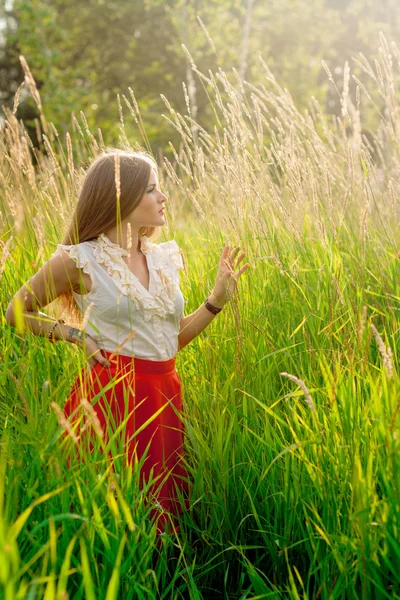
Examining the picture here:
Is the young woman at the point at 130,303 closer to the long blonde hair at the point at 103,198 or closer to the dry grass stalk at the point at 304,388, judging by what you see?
the long blonde hair at the point at 103,198

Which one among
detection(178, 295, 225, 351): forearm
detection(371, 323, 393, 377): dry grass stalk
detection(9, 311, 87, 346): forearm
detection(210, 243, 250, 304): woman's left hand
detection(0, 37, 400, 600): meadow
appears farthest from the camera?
detection(178, 295, 225, 351): forearm

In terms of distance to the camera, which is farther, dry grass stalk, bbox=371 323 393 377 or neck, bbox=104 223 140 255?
neck, bbox=104 223 140 255

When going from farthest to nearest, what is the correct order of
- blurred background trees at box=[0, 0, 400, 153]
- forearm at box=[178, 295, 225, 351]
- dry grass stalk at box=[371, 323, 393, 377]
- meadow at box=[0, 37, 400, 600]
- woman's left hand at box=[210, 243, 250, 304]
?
blurred background trees at box=[0, 0, 400, 153] → forearm at box=[178, 295, 225, 351] → woman's left hand at box=[210, 243, 250, 304] → meadow at box=[0, 37, 400, 600] → dry grass stalk at box=[371, 323, 393, 377]

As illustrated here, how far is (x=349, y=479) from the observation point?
1.56 metres

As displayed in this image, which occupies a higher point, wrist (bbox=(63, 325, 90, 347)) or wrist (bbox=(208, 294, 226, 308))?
wrist (bbox=(63, 325, 90, 347))

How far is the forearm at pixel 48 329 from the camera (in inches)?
Answer: 78.7

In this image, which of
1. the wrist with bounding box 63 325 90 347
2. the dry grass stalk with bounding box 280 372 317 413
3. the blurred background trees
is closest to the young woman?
the wrist with bounding box 63 325 90 347

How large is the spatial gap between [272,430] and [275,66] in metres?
19.9

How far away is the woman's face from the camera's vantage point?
7.16 feet

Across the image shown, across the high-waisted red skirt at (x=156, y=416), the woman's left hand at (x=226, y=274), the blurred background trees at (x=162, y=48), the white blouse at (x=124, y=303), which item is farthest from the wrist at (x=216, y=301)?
the blurred background trees at (x=162, y=48)

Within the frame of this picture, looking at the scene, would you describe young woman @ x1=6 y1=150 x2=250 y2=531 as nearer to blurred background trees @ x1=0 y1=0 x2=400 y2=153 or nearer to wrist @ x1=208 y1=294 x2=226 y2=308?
wrist @ x1=208 y1=294 x2=226 y2=308

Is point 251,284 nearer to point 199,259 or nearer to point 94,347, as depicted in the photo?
point 199,259

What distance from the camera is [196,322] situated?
226cm

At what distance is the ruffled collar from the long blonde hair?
0.06 m
